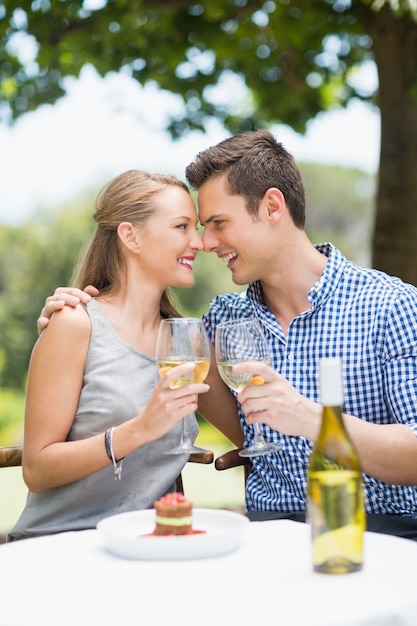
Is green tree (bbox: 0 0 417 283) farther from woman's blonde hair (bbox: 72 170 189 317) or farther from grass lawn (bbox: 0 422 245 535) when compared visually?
grass lawn (bbox: 0 422 245 535)

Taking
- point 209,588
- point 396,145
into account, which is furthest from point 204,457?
point 396,145

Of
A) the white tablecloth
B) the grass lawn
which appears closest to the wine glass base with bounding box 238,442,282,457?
the white tablecloth

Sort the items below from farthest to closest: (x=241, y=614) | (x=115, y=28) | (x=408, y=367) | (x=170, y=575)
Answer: (x=115, y=28), (x=408, y=367), (x=170, y=575), (x=241, y=614)

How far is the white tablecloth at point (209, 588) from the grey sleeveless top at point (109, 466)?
82cm

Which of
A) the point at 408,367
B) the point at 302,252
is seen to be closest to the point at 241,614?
the point at 408,367

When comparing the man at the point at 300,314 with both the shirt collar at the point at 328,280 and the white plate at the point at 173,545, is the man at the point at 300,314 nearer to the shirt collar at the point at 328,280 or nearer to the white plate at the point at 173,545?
the shirt collar at the point at 328,280

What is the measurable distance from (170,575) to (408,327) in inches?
53.8

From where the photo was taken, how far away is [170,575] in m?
1.62

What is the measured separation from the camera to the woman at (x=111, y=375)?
2566mm

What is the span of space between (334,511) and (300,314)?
4.54 feet

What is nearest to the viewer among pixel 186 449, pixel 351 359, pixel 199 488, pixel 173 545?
pixel 173 545

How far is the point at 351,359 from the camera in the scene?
2787 mm

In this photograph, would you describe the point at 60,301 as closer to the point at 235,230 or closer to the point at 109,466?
the point at 109,466

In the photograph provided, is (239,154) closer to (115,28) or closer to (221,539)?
(221,539)
